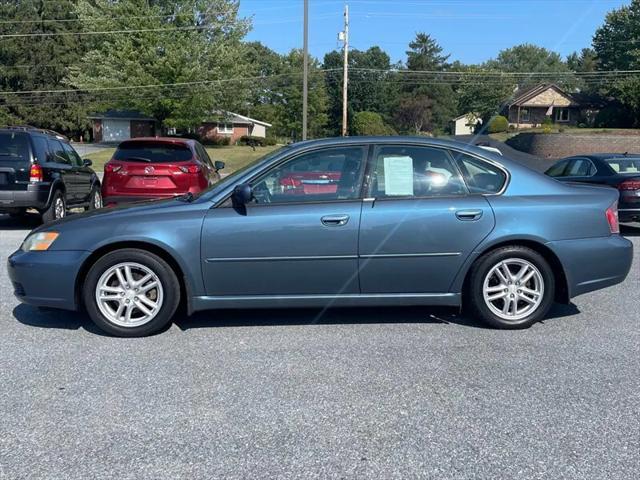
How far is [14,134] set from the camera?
9992mm

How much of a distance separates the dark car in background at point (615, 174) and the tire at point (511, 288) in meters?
5.92

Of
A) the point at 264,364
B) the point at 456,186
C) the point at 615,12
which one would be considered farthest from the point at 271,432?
the point at 615,12

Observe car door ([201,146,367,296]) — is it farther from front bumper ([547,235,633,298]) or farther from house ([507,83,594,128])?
house ([507,83,594,128])

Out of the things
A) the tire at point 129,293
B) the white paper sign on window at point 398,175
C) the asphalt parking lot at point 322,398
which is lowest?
the asphalt parking lot at point 322,398

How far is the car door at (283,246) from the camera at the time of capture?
185 inches

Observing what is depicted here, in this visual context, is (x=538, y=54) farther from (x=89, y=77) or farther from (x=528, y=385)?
(x=528, y=385)

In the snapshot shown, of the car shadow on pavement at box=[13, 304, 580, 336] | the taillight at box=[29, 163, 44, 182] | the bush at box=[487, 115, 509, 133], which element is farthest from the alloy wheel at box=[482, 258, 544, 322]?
the bush at box=[487, 115, 509, 133]

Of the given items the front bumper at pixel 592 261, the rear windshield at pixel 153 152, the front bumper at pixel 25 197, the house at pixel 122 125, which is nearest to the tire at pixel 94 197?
the front bumper at pixel 25 197

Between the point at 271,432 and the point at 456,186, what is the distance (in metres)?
2.71

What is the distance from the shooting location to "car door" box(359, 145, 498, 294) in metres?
4.80

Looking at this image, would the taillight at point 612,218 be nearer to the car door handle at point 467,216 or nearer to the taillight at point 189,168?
the car door handle at point 467,216

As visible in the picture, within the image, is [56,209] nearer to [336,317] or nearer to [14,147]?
[14,147]

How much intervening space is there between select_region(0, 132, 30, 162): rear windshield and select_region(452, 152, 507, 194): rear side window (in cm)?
788

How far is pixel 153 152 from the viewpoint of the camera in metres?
10.2
